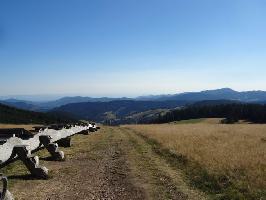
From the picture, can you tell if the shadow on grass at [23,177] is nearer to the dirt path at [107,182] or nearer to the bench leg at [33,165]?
the dirt path at [107,182]

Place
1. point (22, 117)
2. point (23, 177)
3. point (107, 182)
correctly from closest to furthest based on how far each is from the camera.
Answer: point (107, 182)
point (23, 177)
point (22, 117)

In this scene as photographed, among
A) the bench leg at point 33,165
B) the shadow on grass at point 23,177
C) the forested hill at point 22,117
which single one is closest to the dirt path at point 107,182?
the shadow on grass at point 23,177

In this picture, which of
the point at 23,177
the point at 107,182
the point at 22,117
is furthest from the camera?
the point at 22,117

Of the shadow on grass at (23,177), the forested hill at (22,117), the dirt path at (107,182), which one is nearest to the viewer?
the dirt path at (107,182)

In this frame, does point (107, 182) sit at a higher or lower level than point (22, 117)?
higher

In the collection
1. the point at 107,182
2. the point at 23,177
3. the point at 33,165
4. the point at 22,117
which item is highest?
the point at 33,165

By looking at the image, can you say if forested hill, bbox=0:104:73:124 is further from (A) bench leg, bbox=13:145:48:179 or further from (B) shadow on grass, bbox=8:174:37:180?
(A) bench leg, bbox=13:145:48:179

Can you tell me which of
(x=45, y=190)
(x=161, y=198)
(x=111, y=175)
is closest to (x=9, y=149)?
(x=45, y=190)

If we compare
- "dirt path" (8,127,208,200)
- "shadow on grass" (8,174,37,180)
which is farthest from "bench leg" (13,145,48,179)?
"dirt path" (8,127,208,200)

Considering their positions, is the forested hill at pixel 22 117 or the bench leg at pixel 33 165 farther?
the forested hill at pixel 22 117

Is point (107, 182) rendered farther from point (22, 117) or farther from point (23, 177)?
point (22, 117)

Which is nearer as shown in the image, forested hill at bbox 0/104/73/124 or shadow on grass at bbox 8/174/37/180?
shadow on grass at bbox 8/174/37/180

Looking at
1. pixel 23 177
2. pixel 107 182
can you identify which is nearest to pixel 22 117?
pixel 23 177

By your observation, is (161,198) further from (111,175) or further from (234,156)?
(234,156)
